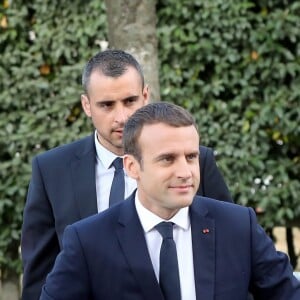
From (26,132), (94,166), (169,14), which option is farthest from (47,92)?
(94,166)

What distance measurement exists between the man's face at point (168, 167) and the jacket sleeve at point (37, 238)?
3.55ft

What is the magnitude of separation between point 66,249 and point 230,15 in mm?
3910

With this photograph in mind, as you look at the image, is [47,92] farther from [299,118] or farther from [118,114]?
[118,114]

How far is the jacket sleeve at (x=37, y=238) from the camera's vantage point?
4367 millimetres

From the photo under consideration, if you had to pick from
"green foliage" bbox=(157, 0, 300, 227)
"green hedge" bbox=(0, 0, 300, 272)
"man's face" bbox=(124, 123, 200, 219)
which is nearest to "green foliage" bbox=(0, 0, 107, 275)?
"green hedge" bbox=(0, 0, 300, 272)

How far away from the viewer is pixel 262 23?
7051 millimetres

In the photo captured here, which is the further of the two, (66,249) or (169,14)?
(169,14)

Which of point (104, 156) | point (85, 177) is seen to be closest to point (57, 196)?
point (85, 177)

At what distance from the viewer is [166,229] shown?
3346 mm

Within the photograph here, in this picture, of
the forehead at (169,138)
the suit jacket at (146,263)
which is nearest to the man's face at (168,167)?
the forehead at (169,138)

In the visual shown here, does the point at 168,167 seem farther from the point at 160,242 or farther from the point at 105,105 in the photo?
the point at 105,105

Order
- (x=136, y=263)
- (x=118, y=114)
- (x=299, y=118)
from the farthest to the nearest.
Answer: (x=299, y=118)
(x=118, y=114)
(x=136, y=263)

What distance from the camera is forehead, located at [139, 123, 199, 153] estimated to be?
327cm

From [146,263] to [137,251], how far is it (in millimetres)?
50
